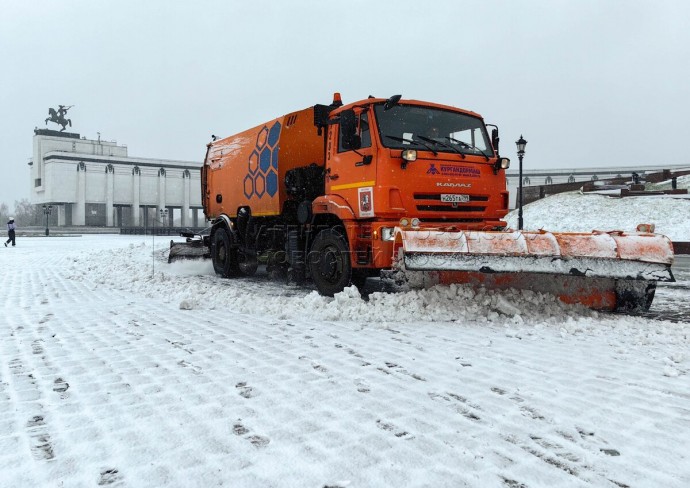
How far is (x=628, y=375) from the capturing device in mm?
3570

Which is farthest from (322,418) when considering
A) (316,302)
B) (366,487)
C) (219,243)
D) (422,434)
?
(219,243)

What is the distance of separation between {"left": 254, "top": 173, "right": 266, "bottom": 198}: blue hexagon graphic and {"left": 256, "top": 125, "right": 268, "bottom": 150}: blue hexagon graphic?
0.60m

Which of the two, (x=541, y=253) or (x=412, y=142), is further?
(x=412, y=142)

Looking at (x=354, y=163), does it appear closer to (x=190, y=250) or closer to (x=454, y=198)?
(x=454, y=198)

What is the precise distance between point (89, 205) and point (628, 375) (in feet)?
250

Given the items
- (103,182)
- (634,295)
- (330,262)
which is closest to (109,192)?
(103,182)

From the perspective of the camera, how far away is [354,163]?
7.07 meters

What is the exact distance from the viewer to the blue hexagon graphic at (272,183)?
9223 millimetres

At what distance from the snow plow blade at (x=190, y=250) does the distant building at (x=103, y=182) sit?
176 feet

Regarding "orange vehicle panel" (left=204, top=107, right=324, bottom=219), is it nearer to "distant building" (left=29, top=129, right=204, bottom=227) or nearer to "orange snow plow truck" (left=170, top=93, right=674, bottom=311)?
"orange snow plow truck" (left=170, top=93, right=674, bottom=311)

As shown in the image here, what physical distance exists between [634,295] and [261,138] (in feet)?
23.3

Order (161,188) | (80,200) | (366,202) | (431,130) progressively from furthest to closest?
(161,188)
(80,200)
(431,130)
(366,202)

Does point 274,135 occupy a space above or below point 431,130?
above

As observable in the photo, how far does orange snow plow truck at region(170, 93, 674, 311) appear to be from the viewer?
5.45 meters
